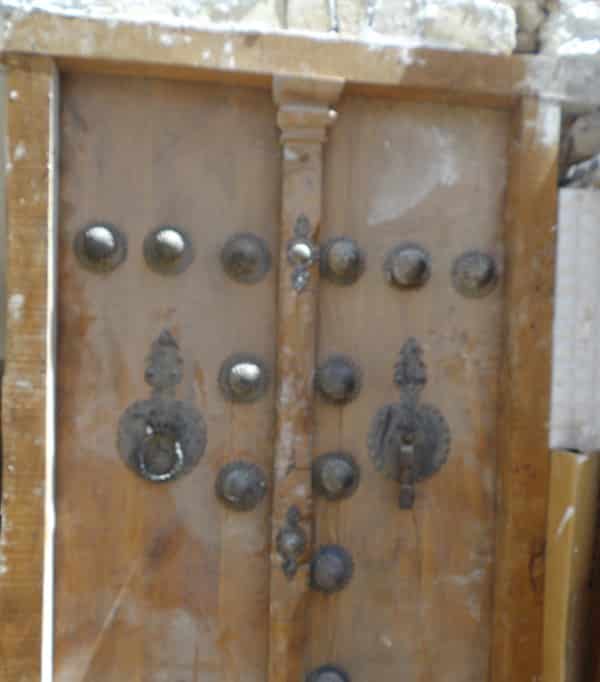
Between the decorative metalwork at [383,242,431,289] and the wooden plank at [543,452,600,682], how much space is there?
2.28ft

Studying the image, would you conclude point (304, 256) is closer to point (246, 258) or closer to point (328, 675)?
point (246, 258)

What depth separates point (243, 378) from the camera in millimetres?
2367

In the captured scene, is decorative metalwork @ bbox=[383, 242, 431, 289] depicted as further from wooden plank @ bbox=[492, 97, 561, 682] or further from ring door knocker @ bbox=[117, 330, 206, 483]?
ring door knocker @ bbox=[117, 330, 206, 483]

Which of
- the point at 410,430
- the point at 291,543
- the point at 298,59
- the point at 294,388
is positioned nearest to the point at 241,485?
the point at 291,543

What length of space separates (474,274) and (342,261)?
424 mm

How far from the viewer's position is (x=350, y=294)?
2.47 meters

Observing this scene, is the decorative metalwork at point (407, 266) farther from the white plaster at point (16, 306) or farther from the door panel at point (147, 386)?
the white plaster at point (16, 306)

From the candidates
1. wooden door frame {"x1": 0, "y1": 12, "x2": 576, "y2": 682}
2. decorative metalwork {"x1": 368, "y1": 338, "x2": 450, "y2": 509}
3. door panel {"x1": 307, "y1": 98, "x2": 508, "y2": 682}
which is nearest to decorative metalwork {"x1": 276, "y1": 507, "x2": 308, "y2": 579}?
door panel {"x1": 307, "y1": 98, "x2": 508, "y2": 682}

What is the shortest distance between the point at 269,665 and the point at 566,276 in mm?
1501

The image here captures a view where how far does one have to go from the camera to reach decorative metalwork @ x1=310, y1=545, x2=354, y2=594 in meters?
2.42

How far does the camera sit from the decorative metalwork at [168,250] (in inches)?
91.8

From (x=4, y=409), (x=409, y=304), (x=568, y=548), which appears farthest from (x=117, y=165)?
(x=568, y=548)

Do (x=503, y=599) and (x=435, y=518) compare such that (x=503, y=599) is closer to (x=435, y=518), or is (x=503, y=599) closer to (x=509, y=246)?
(x=435, y=518)

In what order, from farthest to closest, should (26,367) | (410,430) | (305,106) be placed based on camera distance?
1. (410,430)
2. (305,106)
3. (26,367)
